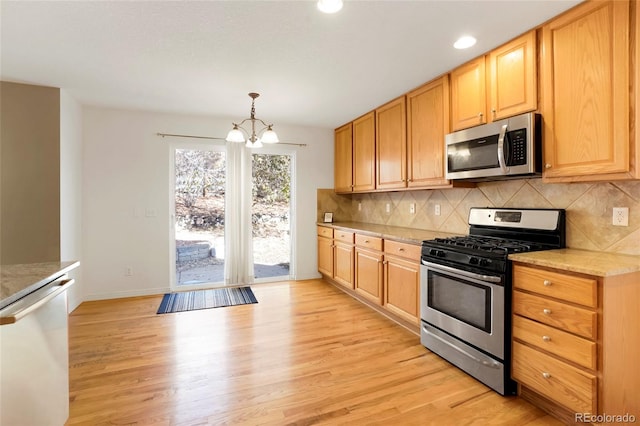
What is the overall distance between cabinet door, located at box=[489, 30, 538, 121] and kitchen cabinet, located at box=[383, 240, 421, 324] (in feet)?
4.22

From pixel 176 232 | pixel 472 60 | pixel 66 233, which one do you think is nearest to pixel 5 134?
pixel 66 233

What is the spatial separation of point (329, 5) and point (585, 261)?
6.71 feet

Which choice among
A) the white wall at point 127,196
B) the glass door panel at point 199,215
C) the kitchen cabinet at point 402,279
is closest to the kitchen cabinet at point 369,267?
the kitchen cabinet at point 402,279

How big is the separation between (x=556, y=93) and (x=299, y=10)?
172 centimetres

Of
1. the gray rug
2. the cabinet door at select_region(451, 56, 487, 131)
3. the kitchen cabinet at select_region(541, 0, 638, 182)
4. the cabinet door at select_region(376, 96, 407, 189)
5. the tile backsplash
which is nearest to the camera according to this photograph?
the kitchen cabinet at select_region(541, 0, 638, 182)

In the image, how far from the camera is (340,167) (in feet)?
15.9

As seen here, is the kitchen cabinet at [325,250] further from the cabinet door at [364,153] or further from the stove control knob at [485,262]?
the stove control knob at [485,262]

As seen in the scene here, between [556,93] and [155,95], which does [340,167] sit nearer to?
[155,95]

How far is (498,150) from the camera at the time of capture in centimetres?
225

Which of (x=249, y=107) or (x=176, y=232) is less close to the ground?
(x=249, y=107)

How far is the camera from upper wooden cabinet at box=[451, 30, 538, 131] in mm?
2117

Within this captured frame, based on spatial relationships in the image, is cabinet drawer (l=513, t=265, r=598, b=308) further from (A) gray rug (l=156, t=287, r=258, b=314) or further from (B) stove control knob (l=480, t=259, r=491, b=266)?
(A) gray rug (l=156, t=287, r=258, b=314)

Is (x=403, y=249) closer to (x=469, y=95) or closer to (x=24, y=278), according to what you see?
(x=469, y=95)

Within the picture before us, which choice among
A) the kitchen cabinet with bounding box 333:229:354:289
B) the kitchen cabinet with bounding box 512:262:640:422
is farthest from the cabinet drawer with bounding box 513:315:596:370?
the kitchen cabinet with bounding box 333:229:354:289
